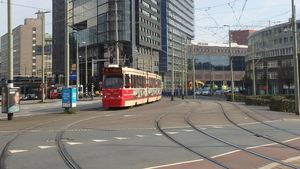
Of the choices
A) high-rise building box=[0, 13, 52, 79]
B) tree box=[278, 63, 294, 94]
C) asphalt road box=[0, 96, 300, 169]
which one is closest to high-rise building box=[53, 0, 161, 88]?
tree box=[278, 63, 294, 94]

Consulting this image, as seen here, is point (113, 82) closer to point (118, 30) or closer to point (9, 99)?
point (9, 99)

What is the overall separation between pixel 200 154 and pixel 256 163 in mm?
1452

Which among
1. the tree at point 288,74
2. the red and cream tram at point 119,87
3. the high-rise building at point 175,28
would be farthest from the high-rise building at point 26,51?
the red and cream tram at point 119,87

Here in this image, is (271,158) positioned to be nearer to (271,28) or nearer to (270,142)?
(270,142)

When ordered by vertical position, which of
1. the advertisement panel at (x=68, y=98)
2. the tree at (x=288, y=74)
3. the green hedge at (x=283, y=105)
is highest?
the tree at (x=288, y=74)

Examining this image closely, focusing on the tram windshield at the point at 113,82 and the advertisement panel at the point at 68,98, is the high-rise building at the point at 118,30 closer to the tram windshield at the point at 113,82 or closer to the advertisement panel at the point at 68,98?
the tram windshield at the point at 113,82

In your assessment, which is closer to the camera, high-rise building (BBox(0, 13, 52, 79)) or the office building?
the office building

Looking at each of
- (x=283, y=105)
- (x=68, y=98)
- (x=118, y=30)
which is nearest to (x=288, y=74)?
(x=283, y=105)

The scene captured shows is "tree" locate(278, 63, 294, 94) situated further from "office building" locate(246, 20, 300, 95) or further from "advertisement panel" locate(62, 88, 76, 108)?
"advertisement panel" locate(62, 88, 76, 108)

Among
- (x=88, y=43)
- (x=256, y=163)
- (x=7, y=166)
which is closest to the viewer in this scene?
(x=7, y=166)

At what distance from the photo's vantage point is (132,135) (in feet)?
35.9

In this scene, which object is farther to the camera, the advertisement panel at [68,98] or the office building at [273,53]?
the office building at [273,53]

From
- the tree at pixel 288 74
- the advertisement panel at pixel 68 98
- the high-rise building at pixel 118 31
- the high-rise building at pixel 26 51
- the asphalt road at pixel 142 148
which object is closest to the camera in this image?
the asphalt road at pixel 142 148

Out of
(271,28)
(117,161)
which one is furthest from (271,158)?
(271,28)
